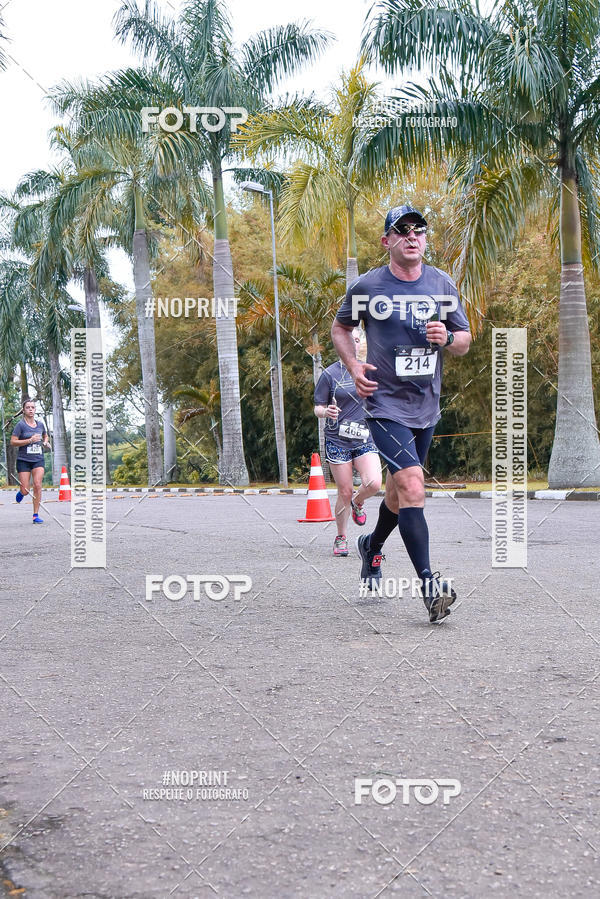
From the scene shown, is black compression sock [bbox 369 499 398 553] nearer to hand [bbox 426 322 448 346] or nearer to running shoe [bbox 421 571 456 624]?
running shoe [bbox 421 571 456 624]

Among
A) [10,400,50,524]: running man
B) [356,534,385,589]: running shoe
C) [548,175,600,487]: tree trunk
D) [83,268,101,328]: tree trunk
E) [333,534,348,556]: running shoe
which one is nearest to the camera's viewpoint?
[356,534,385,589]: running shoe

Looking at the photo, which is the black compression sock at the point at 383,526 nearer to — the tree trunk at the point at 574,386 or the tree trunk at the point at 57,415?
the tree trunk at the point at 574,386

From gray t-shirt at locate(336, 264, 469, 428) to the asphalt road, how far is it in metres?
1.06

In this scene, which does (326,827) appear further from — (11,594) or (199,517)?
(199,517)

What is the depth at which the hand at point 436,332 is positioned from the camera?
4.75 m

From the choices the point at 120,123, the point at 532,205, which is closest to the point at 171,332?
the point at 120,123

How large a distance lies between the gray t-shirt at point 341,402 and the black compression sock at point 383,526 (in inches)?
80.7

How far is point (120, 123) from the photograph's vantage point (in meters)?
24.6

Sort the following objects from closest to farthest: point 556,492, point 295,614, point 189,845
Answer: point 189,845 → point 295,614 → point 556,492

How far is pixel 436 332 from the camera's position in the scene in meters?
4.76

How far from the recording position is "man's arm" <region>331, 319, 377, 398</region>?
15.9 ft

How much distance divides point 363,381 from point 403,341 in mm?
298

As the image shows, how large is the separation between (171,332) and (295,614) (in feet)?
111

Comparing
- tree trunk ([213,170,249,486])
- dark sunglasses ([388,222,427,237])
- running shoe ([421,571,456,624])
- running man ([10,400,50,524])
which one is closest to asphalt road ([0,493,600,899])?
running shoe ([421,571,456,624])
